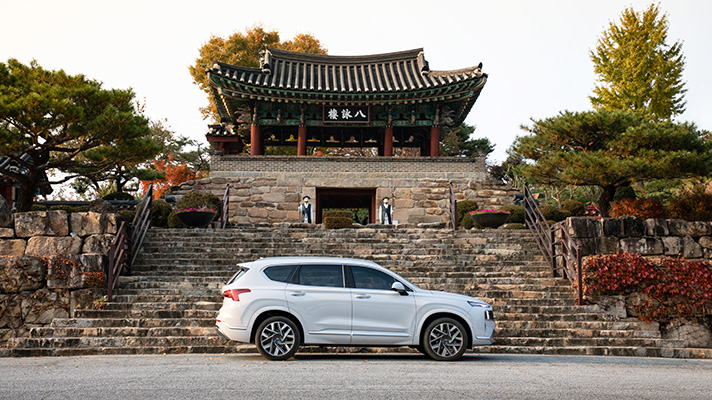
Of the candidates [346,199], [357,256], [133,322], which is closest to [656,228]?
[357,256]

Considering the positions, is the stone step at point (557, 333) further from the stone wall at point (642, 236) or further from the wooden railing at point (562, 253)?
the stone wall at point (642, 236)

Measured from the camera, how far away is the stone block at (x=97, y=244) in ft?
44.7

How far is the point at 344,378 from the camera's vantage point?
7.23m

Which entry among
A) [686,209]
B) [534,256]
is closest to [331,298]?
[534,256]

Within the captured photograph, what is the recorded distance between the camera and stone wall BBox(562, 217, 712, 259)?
14.1 meters

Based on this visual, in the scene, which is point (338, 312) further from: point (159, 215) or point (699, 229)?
point (159, 215)

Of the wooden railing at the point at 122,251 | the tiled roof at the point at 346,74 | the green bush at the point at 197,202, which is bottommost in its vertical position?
the wooden railing at the point at 122,251

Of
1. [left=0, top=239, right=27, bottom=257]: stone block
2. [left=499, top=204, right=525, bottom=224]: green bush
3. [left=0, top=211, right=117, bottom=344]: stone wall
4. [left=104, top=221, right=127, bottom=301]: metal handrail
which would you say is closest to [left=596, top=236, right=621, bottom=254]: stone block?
[left=499, top=204, right=525, bottom=224]: green bush

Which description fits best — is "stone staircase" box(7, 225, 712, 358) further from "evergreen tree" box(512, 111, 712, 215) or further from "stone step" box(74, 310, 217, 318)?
"evergreen tree" box(512, 111, 712, 215)

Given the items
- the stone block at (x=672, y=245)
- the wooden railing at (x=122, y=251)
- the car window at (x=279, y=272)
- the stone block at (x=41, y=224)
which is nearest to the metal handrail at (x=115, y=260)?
the wooden railing at (x=122, y=251)

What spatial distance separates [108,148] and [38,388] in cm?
1463

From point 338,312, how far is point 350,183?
1616 centimetres

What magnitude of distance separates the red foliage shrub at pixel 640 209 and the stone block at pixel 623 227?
303 centimetres

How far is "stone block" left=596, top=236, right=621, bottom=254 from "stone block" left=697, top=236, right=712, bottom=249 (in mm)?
2013
